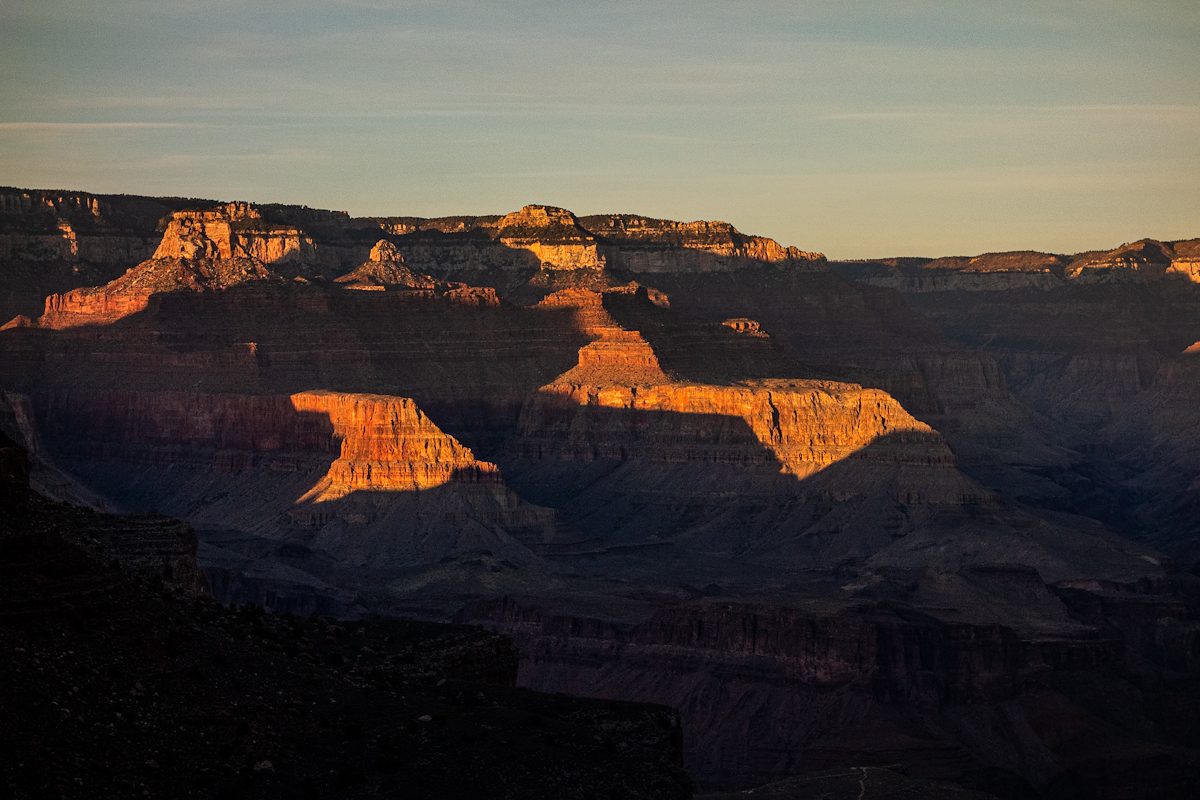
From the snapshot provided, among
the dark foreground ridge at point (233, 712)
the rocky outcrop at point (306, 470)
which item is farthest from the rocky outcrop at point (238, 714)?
the rocky outcrop at point (306, 470)

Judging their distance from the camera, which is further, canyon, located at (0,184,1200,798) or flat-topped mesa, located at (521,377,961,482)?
flat-topped mesa, located at (521,377,961,482)

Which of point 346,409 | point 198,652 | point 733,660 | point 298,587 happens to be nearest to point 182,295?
point 346,409

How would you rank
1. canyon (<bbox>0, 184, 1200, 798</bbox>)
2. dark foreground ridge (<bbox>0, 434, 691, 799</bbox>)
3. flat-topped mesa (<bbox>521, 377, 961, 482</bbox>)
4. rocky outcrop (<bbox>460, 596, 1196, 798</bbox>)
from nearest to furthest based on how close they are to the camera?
dark foreground ridge (<bbox>0, 434, 691, 799</bbox>)
rocky outcrop (<bbox>460, 596, 1196, 798</bbox>)
canyon (<bbox>0, 184, 1200, 798</bbox>)
flat-topped mesa (<bbox>521, 377, 961, 482</bbox>)

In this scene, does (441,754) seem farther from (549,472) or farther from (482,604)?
(549,472)

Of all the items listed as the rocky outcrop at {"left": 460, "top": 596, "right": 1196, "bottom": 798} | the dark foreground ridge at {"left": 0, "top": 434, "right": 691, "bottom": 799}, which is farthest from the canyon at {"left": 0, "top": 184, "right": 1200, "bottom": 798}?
the dark foreground ridge at {"left": 0, "top": 434, "right": 691, "bottom": 799}

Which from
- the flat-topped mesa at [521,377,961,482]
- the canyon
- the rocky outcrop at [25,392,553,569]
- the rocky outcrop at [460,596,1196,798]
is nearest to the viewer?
the rocky outcrop at [460,596,1196,798]

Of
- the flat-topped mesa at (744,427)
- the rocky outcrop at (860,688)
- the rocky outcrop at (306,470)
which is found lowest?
the rocky outcrop at (860,688)

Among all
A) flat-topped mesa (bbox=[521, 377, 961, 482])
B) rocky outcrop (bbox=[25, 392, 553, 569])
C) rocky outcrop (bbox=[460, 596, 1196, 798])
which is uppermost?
flat-topped mesa (bbox=[521, 377, 961, 482])

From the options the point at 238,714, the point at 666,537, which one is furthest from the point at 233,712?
the point at 666,537

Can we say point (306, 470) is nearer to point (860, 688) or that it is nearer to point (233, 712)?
point (860, 688)

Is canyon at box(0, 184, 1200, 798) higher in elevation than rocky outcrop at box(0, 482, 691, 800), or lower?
lower

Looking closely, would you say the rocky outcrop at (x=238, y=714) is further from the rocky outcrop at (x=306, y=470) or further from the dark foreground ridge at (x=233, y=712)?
the rocky outcrop at (x=306, y=470)

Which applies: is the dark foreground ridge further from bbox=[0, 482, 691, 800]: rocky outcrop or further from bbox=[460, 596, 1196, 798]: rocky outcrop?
bbox=[460, 596, 1196, 798]: rocky outcrop
